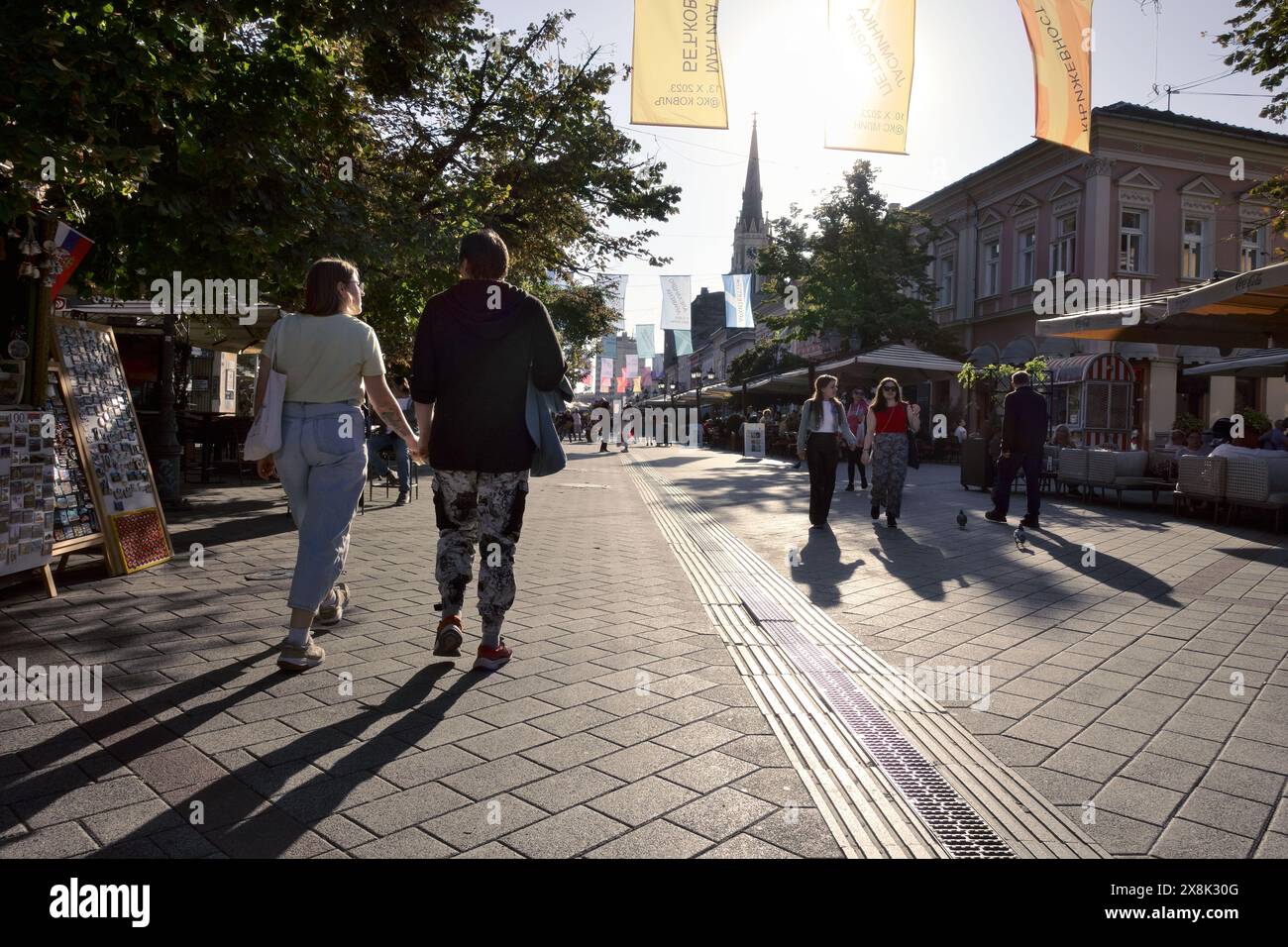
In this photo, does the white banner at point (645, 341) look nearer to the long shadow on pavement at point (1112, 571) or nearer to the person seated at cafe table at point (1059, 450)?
the person seated at cafe table at point (1059, 450)

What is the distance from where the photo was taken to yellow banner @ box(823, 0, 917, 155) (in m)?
9.75

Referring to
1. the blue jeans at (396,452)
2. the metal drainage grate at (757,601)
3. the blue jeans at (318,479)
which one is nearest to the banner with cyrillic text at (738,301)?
the blue jeans at (396,452)

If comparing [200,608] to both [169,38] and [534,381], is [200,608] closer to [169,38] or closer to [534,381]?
[534,381]

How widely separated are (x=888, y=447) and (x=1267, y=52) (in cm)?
983

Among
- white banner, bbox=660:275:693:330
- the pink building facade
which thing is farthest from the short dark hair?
white banner, bbox=660:275:693:330

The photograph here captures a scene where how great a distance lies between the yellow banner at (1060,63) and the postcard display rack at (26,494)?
34.2ft

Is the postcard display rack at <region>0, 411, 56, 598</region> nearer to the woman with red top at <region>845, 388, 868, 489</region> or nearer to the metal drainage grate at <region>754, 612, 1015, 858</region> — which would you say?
the metal drainage grate at <region>754, 612, 1015, 858</region>

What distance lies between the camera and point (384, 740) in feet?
10.2

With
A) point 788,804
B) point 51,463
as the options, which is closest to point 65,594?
point 51,463

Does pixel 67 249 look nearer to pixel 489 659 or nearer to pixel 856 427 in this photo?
pixel 489 659

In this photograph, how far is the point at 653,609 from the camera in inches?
219

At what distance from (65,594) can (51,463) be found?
35.0 inches

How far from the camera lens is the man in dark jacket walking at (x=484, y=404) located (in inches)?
156

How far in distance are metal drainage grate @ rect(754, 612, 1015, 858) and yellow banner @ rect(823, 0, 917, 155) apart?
26.2 feet
